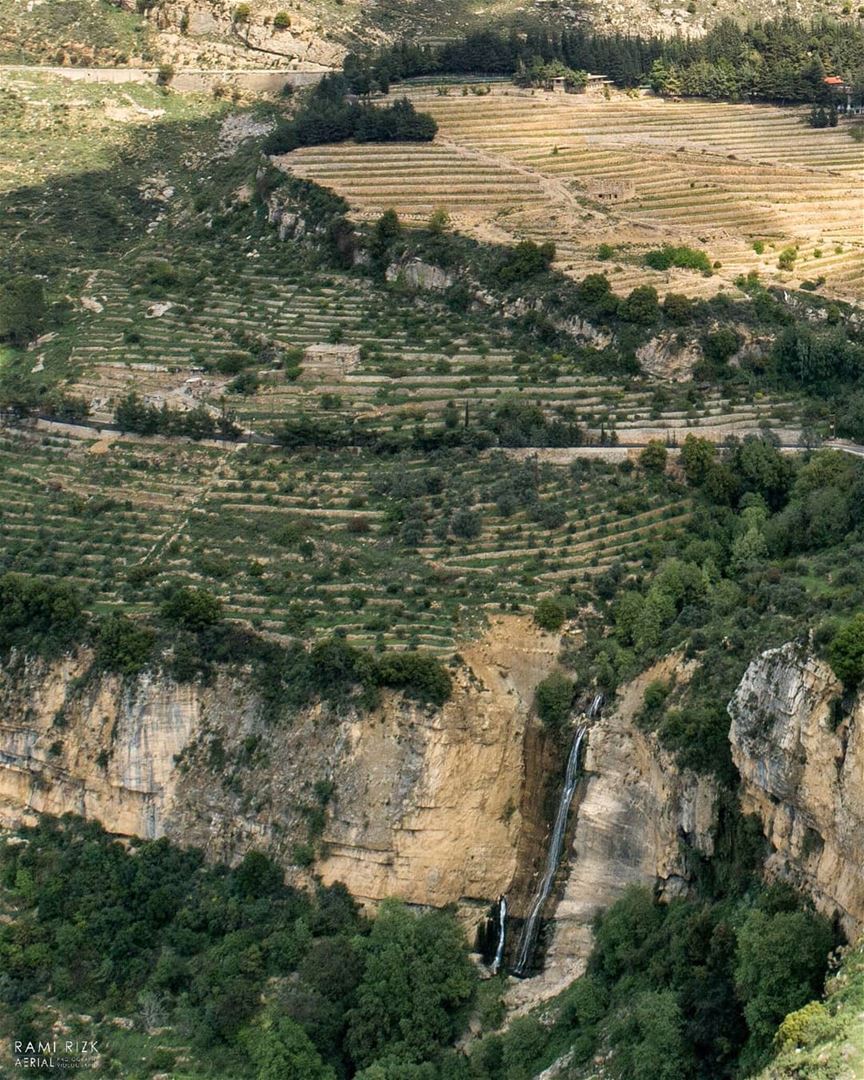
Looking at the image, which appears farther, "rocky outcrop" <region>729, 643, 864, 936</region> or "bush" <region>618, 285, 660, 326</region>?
"bush" <region>618, 285, 660, 326</region>

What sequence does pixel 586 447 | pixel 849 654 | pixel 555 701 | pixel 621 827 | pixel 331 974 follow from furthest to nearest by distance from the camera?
1. pixel 586 447
2. pixel 555 701
3. pixel 621 827
4. pixel 331 974
5. pixel 849 654

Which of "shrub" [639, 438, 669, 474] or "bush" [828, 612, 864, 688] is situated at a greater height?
"bush" [828, 612, 864, 688]

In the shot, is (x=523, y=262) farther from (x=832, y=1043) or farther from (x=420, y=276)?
(x=832, y=1043)

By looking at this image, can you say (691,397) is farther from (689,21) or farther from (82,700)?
(689,21)

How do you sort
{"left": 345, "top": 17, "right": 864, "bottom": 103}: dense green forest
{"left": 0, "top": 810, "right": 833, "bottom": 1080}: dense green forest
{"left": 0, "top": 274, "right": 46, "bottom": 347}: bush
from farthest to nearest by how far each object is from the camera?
{"left": 345, "top": 17, "right": 864, "bottom": 103}: dense green forest
{"left": 0, "top": 274, "right": 46, "bottom": 347}: bush
{"left": 0, "top": 810, "right": 833, "bottom": 1080}: dense green forest

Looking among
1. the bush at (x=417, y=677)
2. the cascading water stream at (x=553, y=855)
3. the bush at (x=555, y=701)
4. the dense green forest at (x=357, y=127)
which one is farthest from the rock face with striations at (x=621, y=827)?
the dense green forest at (x=357, y=127)

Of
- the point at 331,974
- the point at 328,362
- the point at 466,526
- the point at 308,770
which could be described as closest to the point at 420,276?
the point at 328,362

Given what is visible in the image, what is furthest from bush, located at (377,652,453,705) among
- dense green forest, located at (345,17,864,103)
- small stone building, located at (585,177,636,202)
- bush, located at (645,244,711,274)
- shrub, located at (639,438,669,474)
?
dense green forest, located at (345,17,864,103)

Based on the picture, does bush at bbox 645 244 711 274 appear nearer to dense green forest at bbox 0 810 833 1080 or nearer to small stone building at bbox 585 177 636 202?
small stone building at bbox 585 177 636 202
